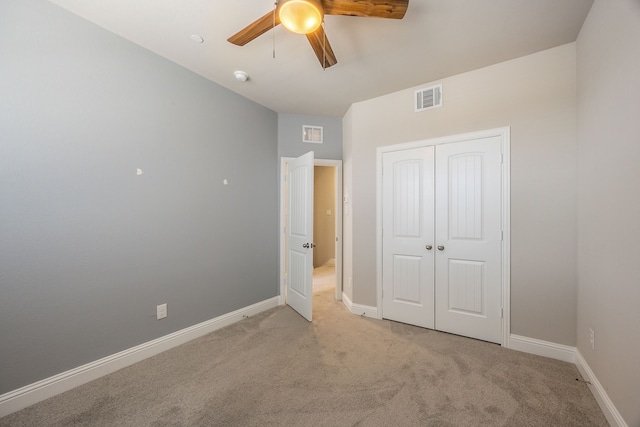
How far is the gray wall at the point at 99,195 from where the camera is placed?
5.25 ft

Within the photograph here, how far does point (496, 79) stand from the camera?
2.38 m

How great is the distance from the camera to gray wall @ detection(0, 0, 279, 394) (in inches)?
63.0

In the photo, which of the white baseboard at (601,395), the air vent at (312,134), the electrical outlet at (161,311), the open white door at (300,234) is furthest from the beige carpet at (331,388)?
the air vent at (312,134)

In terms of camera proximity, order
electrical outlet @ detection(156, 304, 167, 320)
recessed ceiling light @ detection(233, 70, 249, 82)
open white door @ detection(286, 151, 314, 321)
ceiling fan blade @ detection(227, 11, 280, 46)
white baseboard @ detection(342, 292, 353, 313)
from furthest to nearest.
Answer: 1. white baseboard @ detection(342, 292, 353, 313)
2. open white door @ detection(286, 151, 314, 321)
3. recessed ceiling light @ detection(233, 70, 249, 82)
4. electrical outlet @ detection(156, 304, 167, 320)
5. ceiling fan blade @ detection(227, 11, 280, 46)

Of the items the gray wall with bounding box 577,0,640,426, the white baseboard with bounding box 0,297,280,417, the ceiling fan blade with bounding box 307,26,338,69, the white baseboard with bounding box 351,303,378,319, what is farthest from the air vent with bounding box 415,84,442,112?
the white baseboard with bounding box 0,297,280,417

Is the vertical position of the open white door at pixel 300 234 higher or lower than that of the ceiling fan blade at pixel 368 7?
lower

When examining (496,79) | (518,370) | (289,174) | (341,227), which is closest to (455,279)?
(518,370)

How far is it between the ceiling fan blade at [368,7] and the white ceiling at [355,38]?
0.45 m

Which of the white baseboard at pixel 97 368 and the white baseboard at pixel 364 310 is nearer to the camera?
the white baseboard at pixel 97 368

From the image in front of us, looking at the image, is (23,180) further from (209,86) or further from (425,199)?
(425,199)

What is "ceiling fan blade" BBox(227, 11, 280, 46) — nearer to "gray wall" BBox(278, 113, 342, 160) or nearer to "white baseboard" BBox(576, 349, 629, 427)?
"gray wall" BBox(278, 113, 342, 160)

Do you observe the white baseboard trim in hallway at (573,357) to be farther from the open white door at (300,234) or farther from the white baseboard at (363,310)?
the open white door at (300,234)

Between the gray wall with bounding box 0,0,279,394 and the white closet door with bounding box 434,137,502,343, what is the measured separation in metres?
2.42

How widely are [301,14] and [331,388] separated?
2.45 meters
